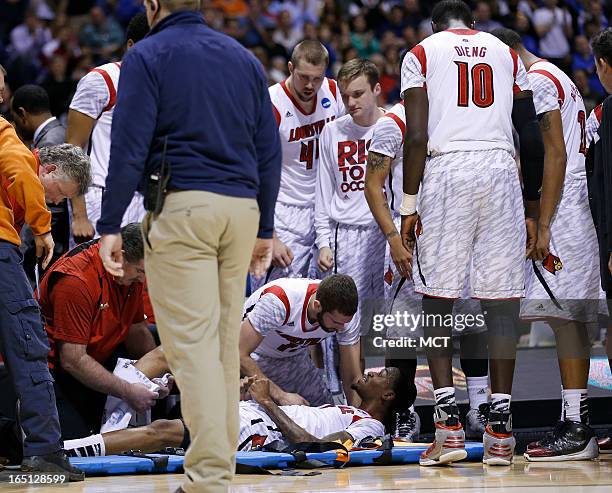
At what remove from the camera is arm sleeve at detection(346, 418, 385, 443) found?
6.38 m

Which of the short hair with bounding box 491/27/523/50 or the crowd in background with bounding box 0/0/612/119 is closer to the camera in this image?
the short hair with bounding box 491/27/523/50

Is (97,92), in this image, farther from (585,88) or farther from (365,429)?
(585,88)

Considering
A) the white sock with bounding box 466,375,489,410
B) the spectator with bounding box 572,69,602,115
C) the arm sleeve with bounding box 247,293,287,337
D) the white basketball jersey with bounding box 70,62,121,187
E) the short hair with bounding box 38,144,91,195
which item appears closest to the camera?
the short hair with bounding box 38,144,91,195

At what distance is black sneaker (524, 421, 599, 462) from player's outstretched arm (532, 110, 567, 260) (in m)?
0.92

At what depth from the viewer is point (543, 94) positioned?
6.38 metres

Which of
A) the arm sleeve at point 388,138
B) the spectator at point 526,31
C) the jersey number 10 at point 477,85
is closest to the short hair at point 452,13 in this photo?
the jersey number 10 at point 477,85

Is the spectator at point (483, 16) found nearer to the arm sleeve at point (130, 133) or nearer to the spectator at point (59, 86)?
the spectator at point (59, 86)

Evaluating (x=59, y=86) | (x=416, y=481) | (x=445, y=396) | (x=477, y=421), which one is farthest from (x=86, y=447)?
(x=59, y=86)

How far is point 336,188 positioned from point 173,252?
355cm

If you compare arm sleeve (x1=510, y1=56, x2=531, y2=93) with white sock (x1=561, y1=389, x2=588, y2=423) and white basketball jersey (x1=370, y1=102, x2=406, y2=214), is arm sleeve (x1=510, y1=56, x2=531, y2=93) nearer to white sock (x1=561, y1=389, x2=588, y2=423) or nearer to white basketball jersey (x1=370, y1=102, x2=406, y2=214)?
white basketball jersey (x1=370, y1=102, x2=406, y2=214)

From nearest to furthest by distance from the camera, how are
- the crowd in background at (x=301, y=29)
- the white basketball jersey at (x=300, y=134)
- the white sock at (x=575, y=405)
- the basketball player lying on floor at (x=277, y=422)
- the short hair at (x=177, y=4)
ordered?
the short hair at (x=177, y=4), the basketball player lying on floor at (x=277, y=422), the white sock at (x=575, y=405), the white basketball jersey at (x=300, y=134), the crowd in background at (x=301, y=29)

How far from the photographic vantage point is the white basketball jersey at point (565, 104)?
20.9ft

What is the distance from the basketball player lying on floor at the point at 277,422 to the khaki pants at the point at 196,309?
6.22 ft

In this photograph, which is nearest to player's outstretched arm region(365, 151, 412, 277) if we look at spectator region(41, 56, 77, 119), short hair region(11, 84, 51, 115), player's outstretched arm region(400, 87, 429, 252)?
player's outstretched arm region(400, 87, 429, 252)
